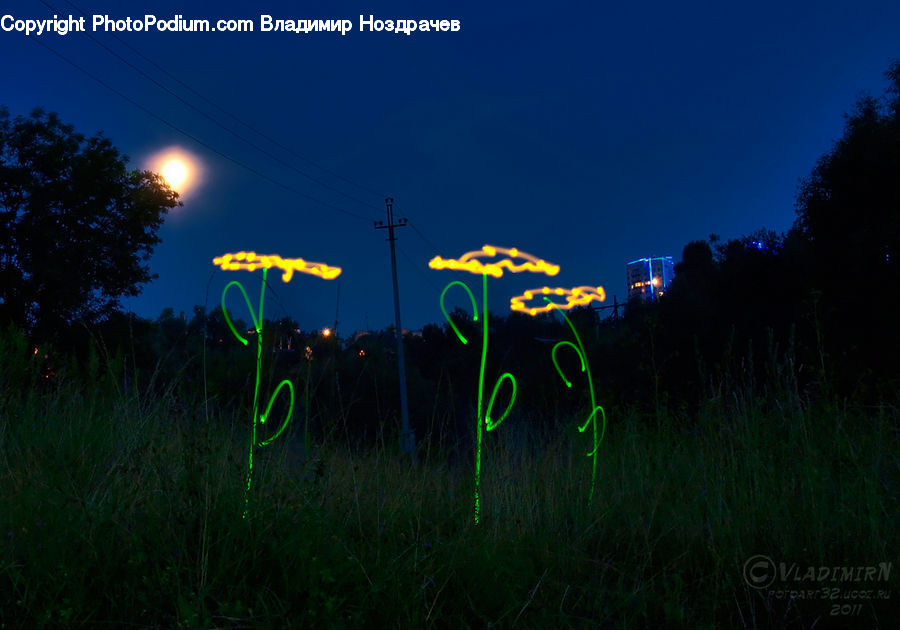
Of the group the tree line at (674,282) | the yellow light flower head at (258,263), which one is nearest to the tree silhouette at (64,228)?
the tree line at (674,282)

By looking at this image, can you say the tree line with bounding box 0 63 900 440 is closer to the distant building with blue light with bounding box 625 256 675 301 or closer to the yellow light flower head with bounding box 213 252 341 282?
the distant building with blue light with bounding box 625 256 675 301

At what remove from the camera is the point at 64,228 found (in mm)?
18359

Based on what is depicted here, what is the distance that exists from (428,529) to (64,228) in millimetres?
18107

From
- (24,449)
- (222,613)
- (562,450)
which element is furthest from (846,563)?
(24,449)

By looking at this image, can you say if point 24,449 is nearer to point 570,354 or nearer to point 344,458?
point 344,458

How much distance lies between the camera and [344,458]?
199 inches

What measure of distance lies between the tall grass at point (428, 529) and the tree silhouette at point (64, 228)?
14.8m

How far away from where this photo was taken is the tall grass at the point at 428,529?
2.72 metres

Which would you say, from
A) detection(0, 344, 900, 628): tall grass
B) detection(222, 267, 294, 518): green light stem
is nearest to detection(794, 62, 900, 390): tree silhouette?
detection(0, 344, 900, 628): tall grass

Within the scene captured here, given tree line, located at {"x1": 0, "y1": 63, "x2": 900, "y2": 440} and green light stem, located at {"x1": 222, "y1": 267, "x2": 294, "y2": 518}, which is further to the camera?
tree line, located at {"x1": 0, "y1": 63, "x2": 900, "y2": 440}

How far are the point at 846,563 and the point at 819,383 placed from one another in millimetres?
2088

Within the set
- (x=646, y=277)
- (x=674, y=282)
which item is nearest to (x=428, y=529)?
(x=674, y=282)

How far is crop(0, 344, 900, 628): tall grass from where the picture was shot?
2717 mm

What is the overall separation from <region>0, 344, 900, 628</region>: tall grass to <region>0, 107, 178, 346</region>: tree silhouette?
14831mm
